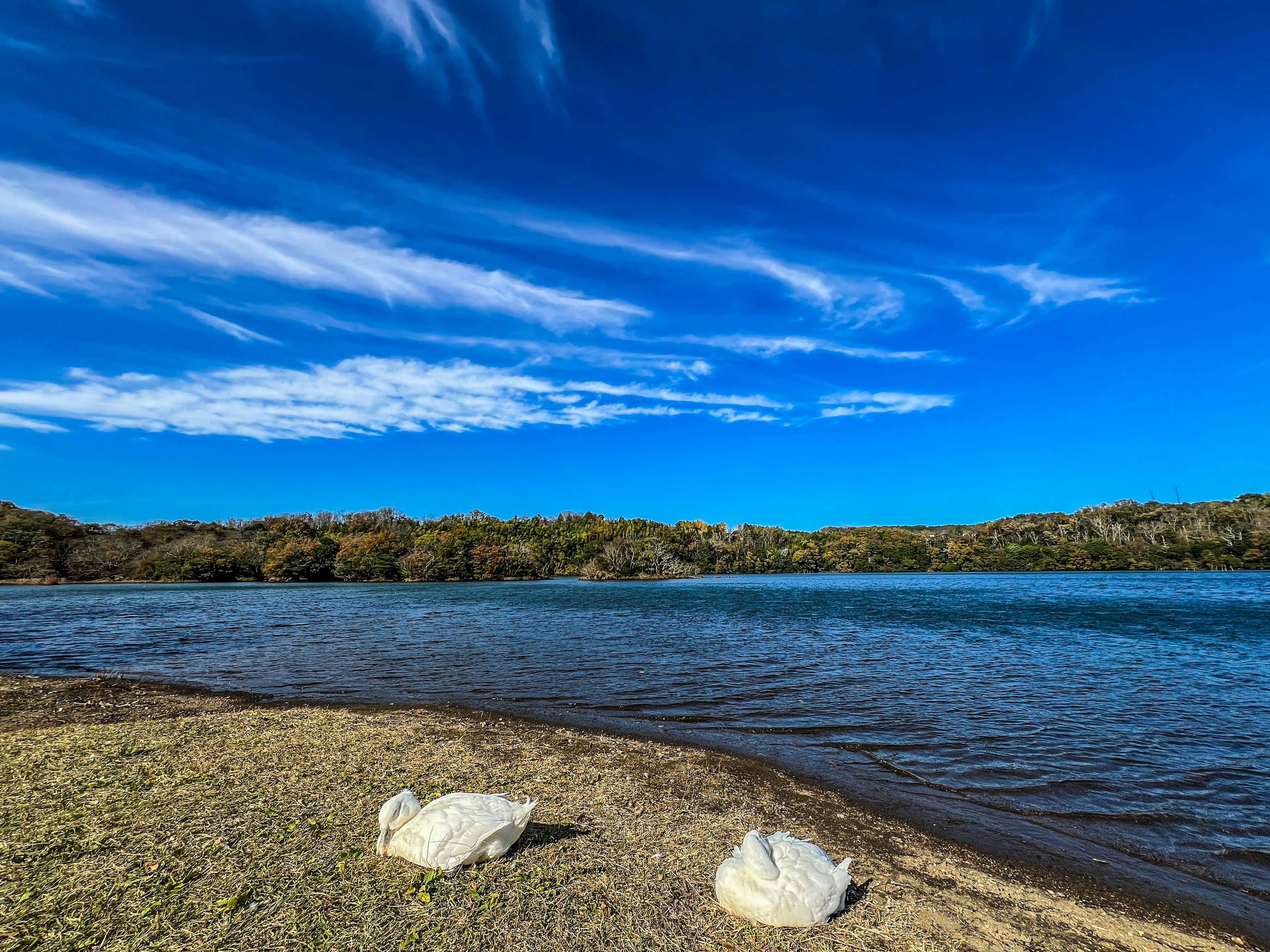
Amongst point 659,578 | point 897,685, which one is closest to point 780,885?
point 897,685

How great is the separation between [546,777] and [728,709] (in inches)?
267

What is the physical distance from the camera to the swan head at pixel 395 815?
5.73 meters

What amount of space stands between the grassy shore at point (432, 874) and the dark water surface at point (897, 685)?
1.79 metres

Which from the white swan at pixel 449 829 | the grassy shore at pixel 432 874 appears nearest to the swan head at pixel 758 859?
the grassy shore at pixel 432 874

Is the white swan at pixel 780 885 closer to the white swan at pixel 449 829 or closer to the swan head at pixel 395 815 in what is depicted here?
the white swan at pixel 449 829

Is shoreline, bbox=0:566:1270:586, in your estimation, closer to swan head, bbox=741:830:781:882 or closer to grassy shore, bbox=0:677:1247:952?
grassy shore, bbox=0:677:1247:952

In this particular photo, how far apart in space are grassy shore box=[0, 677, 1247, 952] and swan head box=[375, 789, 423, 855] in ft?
0.67

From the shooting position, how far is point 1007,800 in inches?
346

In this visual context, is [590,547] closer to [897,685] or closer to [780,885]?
[897,685]

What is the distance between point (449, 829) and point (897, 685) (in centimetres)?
1493

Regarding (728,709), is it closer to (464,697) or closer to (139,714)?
(464,697)

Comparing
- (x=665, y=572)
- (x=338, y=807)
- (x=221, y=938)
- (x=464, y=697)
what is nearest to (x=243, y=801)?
(x=338, y=807)

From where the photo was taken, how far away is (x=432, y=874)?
17.7 feet

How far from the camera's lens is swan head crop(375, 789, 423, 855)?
5.73 meters
